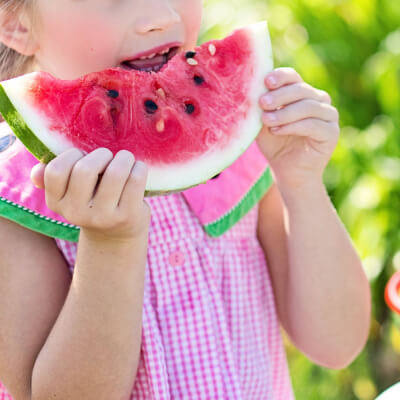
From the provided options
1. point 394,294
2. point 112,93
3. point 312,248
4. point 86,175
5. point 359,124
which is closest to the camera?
point 86,175

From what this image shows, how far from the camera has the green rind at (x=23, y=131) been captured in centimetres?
142

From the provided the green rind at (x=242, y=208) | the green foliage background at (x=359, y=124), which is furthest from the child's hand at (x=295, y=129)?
the green foliage background at (x=359, y=124)

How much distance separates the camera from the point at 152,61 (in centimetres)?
172

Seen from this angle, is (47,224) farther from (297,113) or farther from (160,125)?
(297,113)

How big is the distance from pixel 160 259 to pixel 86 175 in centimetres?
53

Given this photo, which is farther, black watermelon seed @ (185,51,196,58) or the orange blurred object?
black watermelon seed @ (185,51,196,58)

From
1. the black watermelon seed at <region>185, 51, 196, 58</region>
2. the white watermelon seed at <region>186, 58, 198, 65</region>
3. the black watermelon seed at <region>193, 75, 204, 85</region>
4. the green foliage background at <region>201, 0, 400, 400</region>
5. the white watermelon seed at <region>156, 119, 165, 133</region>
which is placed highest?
the black watermelon seed at <region>185, 51, 196, 58</region>

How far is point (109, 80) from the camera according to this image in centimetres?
158

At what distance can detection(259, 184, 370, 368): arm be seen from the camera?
1.88 meters

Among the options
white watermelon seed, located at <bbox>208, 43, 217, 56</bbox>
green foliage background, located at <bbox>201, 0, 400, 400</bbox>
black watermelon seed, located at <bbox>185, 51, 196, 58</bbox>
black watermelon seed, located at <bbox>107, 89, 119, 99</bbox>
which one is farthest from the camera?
green foliage background, located at <bbox>201, 0, 400, 400</bbox>

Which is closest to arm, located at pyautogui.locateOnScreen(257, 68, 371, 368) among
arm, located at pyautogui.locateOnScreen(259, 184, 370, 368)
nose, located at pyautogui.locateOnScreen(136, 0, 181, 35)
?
arm, located at pyautogui.locateOnScreen(259, 184, 370, 368)

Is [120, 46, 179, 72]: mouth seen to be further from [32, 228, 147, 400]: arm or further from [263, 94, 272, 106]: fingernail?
[32, 228, 147, 400]: arm

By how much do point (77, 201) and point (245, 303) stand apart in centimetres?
72

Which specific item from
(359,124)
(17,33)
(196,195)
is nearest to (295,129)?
(196,195)
